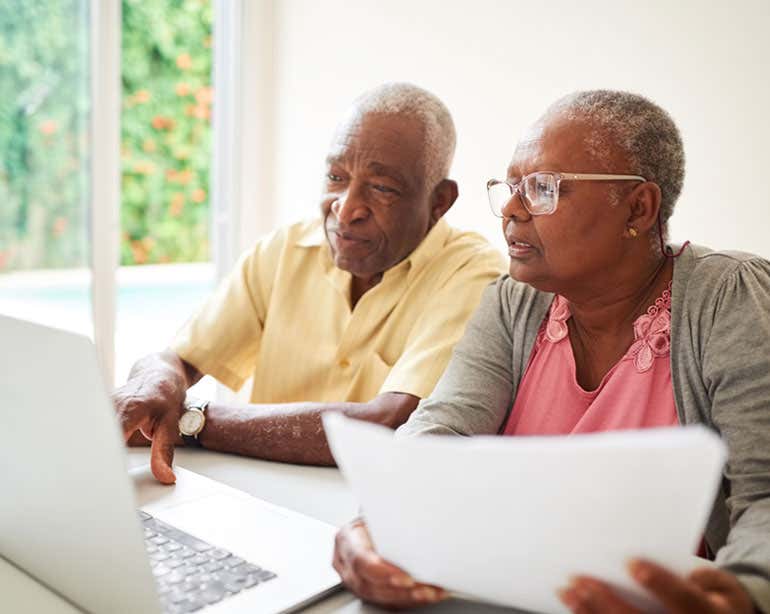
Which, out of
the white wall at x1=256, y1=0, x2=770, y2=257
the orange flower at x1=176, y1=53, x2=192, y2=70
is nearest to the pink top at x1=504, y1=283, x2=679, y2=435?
the white wall at x1=256, y1=0, x2=770, y2=257

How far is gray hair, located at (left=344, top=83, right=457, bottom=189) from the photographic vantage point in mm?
1691

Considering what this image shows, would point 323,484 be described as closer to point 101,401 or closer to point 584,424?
point 584,424

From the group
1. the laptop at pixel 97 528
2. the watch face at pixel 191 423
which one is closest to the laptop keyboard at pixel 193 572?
the laptop at pixel 97 528

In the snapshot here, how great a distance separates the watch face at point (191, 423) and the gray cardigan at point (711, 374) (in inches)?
15.4

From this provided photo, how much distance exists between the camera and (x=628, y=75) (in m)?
2.22

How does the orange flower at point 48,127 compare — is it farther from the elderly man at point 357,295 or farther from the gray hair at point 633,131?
the gray hair at point 633,131

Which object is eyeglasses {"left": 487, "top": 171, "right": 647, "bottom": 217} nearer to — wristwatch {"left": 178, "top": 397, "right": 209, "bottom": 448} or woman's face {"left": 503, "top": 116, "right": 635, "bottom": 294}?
woman's face {"left": 503, "top": 116, "right": 635, "bottom": 294}

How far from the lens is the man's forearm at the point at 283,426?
1354 mm

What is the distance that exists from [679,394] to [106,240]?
2.29 meters

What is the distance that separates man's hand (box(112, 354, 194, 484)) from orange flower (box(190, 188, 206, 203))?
2289mm

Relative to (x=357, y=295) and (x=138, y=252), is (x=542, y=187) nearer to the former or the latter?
(x=357, y=295)

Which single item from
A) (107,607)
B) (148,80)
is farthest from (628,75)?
(148,80)

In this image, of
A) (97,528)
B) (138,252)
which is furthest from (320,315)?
(138,252)

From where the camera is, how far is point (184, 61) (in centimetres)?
370
